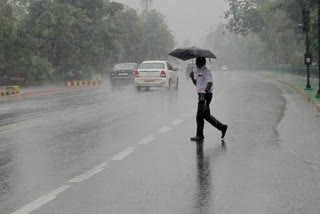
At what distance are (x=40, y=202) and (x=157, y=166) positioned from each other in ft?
8.16

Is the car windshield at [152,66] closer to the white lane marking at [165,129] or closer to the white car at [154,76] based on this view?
the white car at [154,76]

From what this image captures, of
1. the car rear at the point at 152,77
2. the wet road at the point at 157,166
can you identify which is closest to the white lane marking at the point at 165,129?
the wet road at the point at 157,166

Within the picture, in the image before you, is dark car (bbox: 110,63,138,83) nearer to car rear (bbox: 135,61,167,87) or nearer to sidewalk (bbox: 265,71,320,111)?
car rear (bbox: 135,61,167,87)

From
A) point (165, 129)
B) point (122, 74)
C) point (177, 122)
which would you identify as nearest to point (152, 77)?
point (122, 74)

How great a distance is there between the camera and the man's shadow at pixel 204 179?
5.89 meters

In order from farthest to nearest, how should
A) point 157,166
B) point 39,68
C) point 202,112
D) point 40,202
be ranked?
1. point 39,68
2. point 202,112
3. point 157,166
4. point 40,202

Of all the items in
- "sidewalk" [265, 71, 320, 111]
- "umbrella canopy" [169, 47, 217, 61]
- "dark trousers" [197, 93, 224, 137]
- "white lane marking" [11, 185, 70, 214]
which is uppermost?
"umbrella canopy" [169, 47, 217, 61]

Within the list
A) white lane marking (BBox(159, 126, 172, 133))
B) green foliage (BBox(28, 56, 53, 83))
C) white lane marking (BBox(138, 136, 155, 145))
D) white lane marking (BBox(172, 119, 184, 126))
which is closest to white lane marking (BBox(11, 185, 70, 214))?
white lane marking (BBox(138, 136, 155, 145))

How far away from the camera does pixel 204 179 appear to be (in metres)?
7.27

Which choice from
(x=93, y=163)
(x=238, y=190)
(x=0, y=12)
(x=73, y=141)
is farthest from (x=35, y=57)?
(x=238, y=190)

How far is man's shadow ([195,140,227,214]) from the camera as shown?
5887mm

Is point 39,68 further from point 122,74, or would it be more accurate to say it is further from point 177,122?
point 177,122

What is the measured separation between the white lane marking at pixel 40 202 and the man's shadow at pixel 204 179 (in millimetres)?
1663

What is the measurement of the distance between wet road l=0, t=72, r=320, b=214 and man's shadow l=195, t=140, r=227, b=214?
12 millimetres
